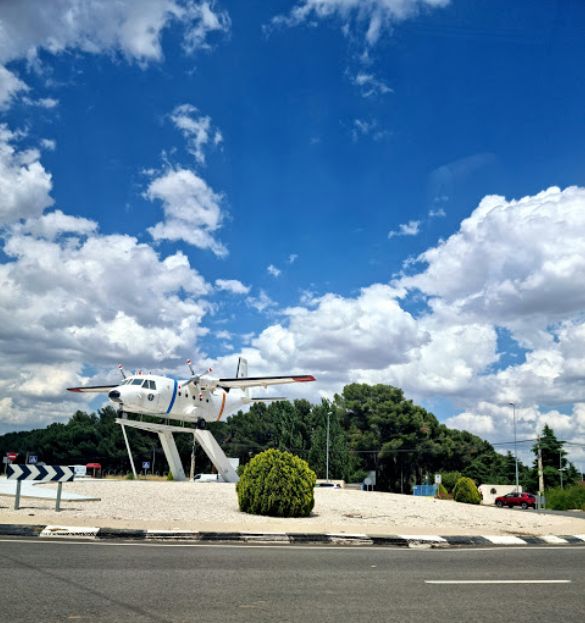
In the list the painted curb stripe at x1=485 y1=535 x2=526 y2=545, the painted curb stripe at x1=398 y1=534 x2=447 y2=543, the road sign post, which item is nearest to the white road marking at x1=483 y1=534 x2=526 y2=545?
the painted curb stripe at x1=485 y1=535 x2=526 y2=545

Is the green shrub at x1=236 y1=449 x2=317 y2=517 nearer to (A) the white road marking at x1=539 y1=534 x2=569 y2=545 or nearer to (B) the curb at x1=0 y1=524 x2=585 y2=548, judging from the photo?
(B) the curb at x1=0 y1=524 x2=585 y2=548

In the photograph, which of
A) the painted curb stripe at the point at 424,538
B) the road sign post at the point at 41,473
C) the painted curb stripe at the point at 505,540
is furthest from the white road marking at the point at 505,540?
the road sign post at the point at 41,473

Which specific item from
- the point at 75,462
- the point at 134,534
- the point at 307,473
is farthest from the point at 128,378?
the point at 75,462

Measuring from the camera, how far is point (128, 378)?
1453 inches

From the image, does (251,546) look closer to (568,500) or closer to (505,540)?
(505,540)

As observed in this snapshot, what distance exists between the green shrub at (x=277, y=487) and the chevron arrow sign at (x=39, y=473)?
4992 millimetres

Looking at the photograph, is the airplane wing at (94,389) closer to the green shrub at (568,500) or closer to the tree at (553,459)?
the green shrub at (568,500)

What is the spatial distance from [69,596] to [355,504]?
17823 millimetres

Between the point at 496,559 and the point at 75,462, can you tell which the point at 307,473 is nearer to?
the point at 496,559

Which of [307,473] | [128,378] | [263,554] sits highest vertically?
[128,378]

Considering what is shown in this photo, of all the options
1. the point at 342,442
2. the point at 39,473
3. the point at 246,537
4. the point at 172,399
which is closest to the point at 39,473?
the point at 39,473

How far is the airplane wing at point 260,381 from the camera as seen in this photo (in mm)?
37594

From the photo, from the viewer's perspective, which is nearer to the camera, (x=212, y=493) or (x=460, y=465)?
(x=212, y=493)

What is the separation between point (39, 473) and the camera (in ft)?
54.3
